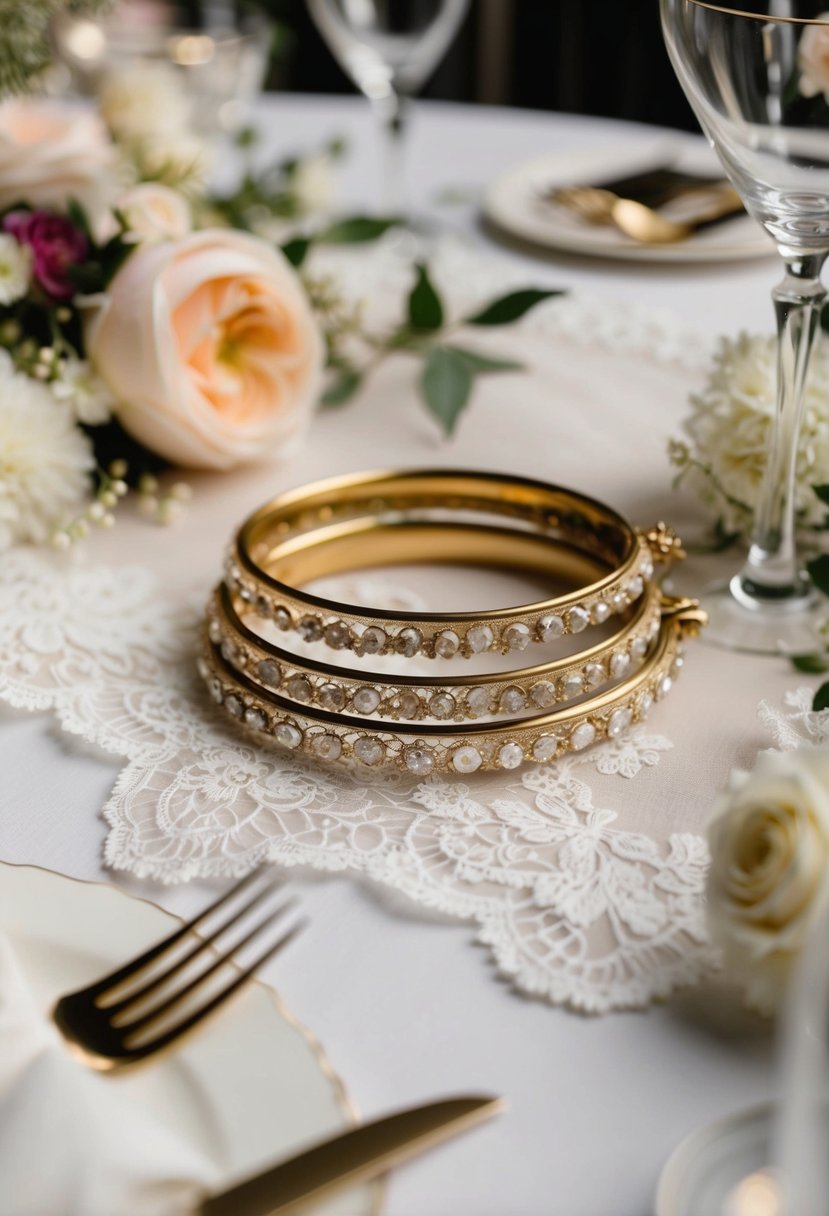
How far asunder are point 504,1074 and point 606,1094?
0.10 ft

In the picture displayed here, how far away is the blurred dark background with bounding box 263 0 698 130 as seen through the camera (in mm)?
2443

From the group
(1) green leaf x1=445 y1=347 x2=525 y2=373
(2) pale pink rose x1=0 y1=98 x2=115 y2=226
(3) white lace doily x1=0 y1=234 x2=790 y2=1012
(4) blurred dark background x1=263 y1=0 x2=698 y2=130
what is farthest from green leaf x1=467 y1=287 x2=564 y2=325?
(4) blurred dark background x1=263 y1=0 x2=698 y2=130

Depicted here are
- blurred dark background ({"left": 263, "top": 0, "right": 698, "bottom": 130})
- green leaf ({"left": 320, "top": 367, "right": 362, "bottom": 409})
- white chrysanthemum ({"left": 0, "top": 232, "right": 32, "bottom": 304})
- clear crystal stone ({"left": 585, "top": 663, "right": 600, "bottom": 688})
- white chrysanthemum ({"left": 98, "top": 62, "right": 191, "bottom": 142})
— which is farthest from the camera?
blurred dark background ({"left": 263, "top": 0, "right": 698, "bottom": 130})

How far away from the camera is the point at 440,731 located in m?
0.51

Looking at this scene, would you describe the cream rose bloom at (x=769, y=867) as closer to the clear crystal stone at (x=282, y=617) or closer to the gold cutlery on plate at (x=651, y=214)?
the clear crystal stone at (x=282, y=617)

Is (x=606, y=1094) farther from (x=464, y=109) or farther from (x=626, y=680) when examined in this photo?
(x=464, y=109)

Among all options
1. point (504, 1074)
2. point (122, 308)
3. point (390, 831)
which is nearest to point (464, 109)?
point (122, 308)

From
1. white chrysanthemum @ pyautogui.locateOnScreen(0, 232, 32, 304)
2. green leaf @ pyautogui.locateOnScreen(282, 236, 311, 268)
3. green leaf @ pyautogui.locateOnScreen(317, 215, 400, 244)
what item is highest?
white chrysanthemum @ pyautogui.locateOnScreen(0, 232, 32, 304)

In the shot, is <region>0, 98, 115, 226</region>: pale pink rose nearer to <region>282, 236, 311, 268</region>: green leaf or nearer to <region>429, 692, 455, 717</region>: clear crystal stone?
<region>282, 236, 311, 268</region>: green leaf

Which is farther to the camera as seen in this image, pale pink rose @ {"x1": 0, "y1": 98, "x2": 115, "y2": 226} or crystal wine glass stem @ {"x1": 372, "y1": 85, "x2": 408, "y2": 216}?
crystal wine glass stem @ {"x1": 372, "y1": 85, "x2": 408, "y2": 216}

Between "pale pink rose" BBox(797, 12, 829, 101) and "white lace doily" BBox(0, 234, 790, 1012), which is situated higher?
"pale pink rose" BBox(797, 12, 829, 101)

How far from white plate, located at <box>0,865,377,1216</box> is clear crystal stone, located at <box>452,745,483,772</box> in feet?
0.44

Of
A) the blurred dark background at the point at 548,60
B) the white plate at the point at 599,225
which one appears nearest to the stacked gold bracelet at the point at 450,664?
the white plate at the point at 599,225

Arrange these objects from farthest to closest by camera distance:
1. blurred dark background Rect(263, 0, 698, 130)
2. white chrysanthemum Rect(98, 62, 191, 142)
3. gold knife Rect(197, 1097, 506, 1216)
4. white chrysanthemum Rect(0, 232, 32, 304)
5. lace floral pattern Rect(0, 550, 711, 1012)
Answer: blurred dark background Rect(263, 0, 698, 130), white chrysanthemum Rect(98, 62, 191, 142), white chrysanthemum Rect(0, 232, 32, 304), lace floral pattern Rect(0, 550, 711, 1012), gold knife Rect(197, 1097, 506, 1216)
